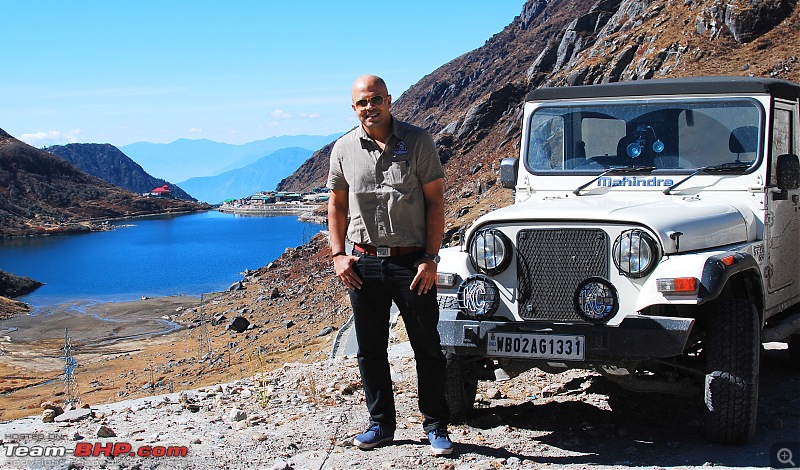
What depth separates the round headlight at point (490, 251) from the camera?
603cm

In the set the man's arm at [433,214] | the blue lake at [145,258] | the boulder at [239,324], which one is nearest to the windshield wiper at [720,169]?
the man's arm at [433,214]

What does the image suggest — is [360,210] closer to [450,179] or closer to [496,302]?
[496,302]

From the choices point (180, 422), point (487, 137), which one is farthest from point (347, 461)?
point (487, 137)

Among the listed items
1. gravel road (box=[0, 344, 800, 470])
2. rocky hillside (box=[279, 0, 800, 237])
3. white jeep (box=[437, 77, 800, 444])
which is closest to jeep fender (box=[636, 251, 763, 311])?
white jeep (box=[437, 77, 800, 444])

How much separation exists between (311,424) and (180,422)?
1.11m

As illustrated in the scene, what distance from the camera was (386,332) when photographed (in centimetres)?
580

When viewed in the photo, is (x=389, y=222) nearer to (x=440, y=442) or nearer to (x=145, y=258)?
(x=440, y=442)

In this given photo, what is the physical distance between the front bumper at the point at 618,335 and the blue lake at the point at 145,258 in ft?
227

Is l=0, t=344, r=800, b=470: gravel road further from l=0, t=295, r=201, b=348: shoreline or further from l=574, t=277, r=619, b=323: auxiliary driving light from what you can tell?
l=0, t=295, r=201, b=348: shoreline

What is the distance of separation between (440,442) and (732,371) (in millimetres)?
1934

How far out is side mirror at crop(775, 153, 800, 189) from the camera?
6.80 m

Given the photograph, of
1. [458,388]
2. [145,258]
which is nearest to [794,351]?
[458,388]

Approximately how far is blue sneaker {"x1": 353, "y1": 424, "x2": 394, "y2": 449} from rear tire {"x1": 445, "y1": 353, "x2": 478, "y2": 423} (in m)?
0.77

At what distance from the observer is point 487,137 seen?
101438 mm
